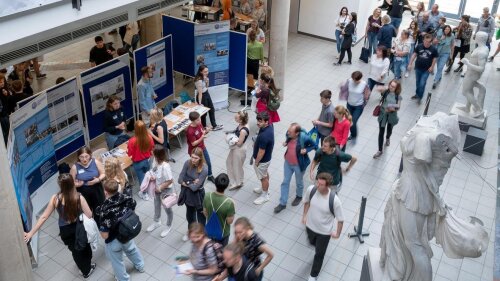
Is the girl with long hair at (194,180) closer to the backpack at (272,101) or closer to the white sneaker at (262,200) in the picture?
the white sneaker at (262,200)

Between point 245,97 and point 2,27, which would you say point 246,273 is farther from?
point 245,97

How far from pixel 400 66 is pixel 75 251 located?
8.68 meters

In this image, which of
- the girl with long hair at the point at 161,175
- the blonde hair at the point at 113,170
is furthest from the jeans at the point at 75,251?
the girl with long hair at the point at 161,175

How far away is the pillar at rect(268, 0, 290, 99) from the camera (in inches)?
410

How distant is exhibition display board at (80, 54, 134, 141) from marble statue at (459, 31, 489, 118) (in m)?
6.41

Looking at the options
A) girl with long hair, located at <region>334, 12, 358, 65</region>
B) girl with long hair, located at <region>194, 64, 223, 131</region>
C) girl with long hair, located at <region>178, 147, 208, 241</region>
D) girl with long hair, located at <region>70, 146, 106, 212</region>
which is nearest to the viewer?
girl with long hair, located at <region>178, 147, 208, 241</region>

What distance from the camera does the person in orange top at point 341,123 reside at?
7.67 m

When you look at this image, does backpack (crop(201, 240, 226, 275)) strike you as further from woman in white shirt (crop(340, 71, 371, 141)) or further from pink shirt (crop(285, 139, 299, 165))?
woman in white shirt (crop(340, 71, 371, 141))

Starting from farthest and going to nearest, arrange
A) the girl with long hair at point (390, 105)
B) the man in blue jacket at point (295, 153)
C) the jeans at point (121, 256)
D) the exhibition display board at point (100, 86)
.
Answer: the exhibition display board at point (100, 86)
the girl with long hair at point (390, 105)
the man in blue jacket at point (295, 153)
the jeans at point (121, 256)

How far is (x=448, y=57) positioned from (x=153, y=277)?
29.8ft

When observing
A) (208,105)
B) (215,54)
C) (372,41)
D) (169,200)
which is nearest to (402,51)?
(372,41)

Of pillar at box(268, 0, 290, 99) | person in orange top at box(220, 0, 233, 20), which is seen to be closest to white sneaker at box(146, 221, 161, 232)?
pillar at box(268, 0, 290, 99)

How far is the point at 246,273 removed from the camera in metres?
5.12

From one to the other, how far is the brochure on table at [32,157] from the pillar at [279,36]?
5.07m
